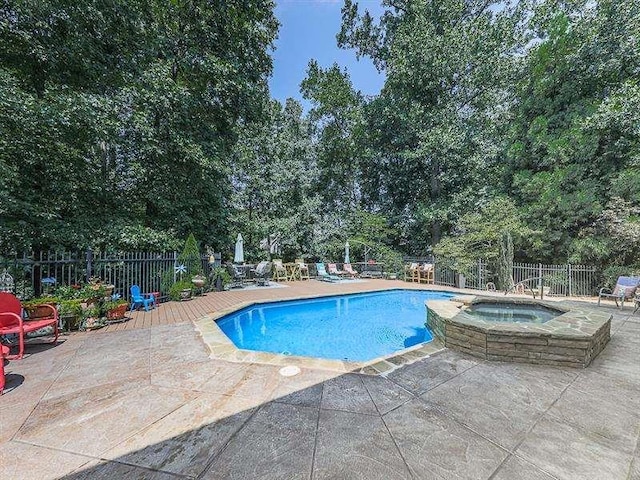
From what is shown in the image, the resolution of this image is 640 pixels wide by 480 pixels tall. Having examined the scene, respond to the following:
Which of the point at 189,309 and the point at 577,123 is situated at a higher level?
the point at 577,123

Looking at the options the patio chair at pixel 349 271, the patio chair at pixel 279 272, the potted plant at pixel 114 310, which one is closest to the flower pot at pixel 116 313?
the potted plant at pixel 114 310

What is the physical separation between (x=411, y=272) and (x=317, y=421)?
12023 mm

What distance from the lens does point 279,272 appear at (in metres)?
14.1

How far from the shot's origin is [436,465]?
180 cm

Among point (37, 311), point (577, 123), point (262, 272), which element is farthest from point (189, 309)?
point (577, 123)

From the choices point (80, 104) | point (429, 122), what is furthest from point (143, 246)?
point (429, 122)

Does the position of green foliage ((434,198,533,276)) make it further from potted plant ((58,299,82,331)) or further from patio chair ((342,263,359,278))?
potted plant ((58,299,82,331))

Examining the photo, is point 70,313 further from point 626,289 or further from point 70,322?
point 626,289

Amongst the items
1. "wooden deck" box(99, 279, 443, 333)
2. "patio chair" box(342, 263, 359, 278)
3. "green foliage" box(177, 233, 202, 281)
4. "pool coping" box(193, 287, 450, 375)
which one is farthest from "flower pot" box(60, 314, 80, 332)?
"patio chair" box(342, 263, 359, 278)

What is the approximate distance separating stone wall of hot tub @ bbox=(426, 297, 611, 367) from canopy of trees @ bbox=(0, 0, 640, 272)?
311 inches

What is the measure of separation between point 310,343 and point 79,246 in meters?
6.96

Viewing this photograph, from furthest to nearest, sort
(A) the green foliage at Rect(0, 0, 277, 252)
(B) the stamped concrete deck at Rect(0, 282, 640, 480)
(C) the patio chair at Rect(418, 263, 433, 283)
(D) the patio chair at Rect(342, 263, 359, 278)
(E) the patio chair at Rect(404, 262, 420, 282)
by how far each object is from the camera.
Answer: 1. (D) the patio chair at Rect(342, 263, 359, 278)
2. (E) the patio chair at Rect(404, 262, 420, 282)
3. (C) the patio chair at Rect(418, 263, 433, 283)
4. (A) the green foliage at Rect(0, 0, 277, 252)
5. (B) the stamped concrete deck at Rect(0, 282, 640, 480)

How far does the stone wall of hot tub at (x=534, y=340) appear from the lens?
339cm

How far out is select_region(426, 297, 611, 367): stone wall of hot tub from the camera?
339 centimetres
